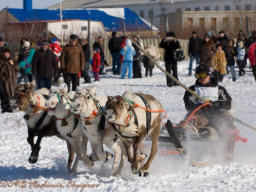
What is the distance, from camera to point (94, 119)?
22.0 feet

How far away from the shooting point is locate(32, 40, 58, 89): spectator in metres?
14.4

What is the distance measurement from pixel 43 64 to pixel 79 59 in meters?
0.99

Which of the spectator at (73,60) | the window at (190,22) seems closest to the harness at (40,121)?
the spectator at (73,60)

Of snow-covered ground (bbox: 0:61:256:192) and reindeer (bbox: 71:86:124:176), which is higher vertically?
reindeer (bbox: 71:86:124:176)

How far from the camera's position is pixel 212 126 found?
7738 mm

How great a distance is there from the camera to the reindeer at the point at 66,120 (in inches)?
274

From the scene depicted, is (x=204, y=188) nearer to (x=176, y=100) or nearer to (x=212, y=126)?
(x=212, y=126)

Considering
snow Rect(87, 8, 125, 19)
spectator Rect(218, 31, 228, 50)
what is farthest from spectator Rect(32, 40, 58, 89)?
snow Rect(87, 8, 125, 19)

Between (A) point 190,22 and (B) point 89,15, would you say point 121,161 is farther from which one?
(B) point 89,15

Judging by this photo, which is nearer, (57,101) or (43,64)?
(57,101)

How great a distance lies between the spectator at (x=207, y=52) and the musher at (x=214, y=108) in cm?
922

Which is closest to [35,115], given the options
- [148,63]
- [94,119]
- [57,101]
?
[57,101]

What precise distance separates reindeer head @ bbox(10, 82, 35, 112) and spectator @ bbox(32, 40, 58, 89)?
7.20 meters

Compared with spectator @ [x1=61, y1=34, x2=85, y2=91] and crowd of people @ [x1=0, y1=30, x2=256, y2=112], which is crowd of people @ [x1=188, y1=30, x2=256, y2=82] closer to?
crowd of people @ [x1=0, y1=30, x2=256, y2=112]
